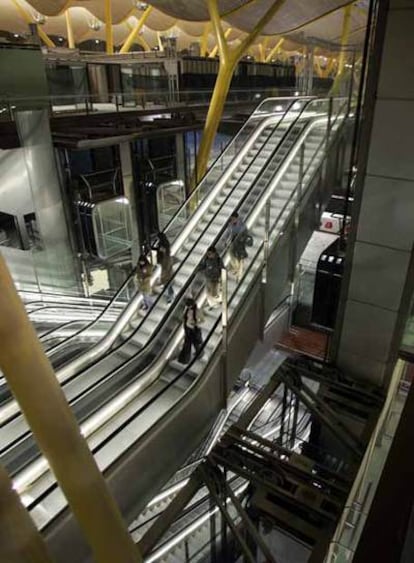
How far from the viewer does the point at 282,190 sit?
8.95 metres

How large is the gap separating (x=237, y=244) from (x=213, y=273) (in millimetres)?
859

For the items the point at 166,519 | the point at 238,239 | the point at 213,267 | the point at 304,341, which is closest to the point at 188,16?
the point at 304,341

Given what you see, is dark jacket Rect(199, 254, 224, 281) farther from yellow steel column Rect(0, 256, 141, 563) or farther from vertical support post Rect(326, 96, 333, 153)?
yellow steel column Rect(0, 256, 141, 563)

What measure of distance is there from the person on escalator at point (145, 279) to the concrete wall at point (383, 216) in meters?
3.69

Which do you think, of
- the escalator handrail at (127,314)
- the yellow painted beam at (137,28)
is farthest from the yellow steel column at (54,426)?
the yellow painted beam at (137,28)

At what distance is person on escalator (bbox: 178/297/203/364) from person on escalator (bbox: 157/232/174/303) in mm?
1268

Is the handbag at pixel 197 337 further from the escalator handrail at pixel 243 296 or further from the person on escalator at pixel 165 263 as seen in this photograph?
the person on escalator at pixel 165 263

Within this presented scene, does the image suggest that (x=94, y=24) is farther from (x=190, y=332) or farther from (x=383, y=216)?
(x=383, y=216)

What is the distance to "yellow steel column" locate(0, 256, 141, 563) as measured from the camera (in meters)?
2.11

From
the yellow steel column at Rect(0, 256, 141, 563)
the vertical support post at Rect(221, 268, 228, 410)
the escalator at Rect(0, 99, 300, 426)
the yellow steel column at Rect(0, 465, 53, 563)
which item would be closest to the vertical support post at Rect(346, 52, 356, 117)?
the escalator at Rect(0, 99, 300, 426)

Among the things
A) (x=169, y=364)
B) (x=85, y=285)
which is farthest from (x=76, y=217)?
(x=169, y=364)

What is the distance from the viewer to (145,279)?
835 cm

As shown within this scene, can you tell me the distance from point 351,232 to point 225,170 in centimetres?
478

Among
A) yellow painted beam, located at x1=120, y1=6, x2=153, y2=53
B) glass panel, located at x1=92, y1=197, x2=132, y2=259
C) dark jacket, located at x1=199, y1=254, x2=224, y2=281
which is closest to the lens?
dark jacket, located at x1=199, y1=254, x2=224, y2=281
